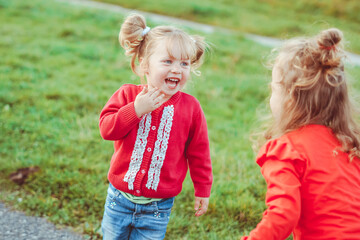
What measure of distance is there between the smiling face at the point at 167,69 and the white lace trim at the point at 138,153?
0.75ft

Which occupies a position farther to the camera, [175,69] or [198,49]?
[198,49]

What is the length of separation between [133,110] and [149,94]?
0.12m

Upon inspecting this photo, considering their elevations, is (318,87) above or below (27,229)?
above

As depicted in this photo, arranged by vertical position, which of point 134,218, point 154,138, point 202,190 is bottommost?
point 134,218

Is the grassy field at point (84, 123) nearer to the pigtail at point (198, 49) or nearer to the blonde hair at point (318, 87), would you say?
the pigtail at point (198, 49)

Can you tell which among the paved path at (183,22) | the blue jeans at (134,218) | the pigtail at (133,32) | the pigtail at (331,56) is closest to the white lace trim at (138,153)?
the blue jeans at (134,218)

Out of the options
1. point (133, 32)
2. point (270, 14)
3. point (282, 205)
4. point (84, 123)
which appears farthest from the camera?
point (270, 14)

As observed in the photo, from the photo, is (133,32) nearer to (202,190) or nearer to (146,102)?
(146,102)

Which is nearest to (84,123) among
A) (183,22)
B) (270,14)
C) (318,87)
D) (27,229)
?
(27,229)

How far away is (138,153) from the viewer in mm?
2178

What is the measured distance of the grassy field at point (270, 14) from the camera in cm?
1252

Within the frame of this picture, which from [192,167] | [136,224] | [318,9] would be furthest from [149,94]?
[318,9]

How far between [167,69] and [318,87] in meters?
0.81

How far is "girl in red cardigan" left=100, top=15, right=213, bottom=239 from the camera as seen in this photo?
2156 mm
